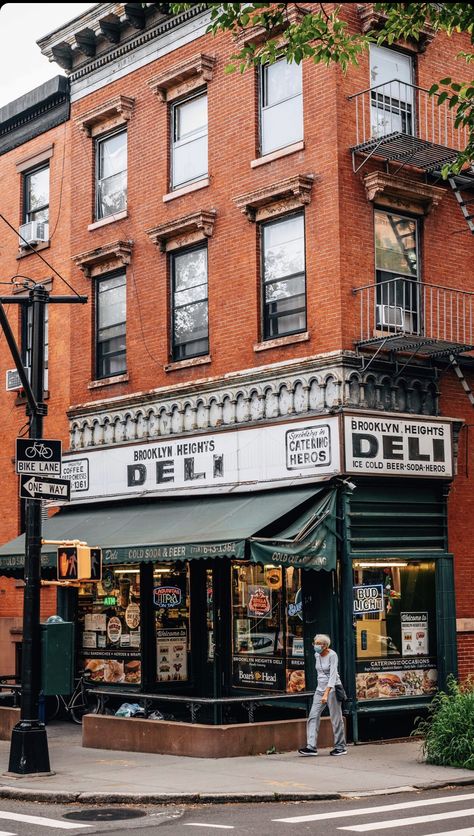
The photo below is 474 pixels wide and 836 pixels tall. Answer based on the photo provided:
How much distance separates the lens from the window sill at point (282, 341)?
17.5 m

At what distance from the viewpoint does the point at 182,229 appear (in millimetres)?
20047

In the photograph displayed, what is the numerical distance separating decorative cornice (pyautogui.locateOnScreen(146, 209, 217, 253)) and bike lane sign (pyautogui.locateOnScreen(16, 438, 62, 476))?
6645mm

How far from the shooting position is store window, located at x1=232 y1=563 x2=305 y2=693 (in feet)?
57.1

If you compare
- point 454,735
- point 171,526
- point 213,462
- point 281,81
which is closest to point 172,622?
point 171,526

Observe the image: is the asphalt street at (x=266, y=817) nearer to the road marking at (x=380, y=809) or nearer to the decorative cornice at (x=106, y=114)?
the road marking at (x=380, y=809)

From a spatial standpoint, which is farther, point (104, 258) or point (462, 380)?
point (104, 258)

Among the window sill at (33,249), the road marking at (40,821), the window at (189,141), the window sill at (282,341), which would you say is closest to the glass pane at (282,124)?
the window at (189,141)

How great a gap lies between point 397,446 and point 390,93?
6.00 m

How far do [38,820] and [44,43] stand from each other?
57.0 ft

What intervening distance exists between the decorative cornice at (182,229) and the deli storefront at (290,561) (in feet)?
12.2

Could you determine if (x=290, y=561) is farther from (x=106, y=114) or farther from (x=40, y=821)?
(x=106, y=114)

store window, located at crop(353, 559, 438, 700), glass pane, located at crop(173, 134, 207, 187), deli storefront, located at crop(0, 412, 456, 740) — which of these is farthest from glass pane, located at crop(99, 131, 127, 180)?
store window, located at crop(353, 559, 438, 700)

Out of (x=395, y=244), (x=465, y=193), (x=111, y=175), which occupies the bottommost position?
(x=395, y=244)

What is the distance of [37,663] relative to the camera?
1391 centimetres
